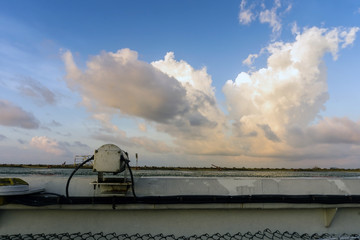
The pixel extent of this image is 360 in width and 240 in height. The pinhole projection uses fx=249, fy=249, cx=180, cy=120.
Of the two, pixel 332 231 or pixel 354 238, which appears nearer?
pixel 354 238

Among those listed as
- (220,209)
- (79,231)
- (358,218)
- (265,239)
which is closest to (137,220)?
(79,231)

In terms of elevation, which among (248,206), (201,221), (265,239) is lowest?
(265,239)

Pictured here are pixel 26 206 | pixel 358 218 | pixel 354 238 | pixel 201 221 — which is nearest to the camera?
pixel 26 206

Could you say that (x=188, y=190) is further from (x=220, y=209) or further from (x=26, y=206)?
(x=26, y=206)

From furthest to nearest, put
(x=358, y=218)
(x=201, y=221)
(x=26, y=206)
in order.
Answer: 1. (x=358, y=218)
2. (x=201, y=221)
3. (x=26, y=206)

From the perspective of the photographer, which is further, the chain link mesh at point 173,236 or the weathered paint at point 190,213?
the weathered paint at point 190,213

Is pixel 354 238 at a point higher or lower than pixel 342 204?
lower

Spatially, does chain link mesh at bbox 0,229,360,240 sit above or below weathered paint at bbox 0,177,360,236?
below

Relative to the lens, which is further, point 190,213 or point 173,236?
point 190,213

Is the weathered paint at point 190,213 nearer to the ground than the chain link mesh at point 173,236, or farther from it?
farther from it

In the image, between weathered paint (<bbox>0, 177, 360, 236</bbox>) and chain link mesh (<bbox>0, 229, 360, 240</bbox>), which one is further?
weathered paint (<bbox>0, 177, 360, 236</bbox>)

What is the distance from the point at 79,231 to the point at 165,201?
56.2 inches

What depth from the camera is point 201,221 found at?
13.5 ft

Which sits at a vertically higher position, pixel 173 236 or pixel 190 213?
pixel 190 213
